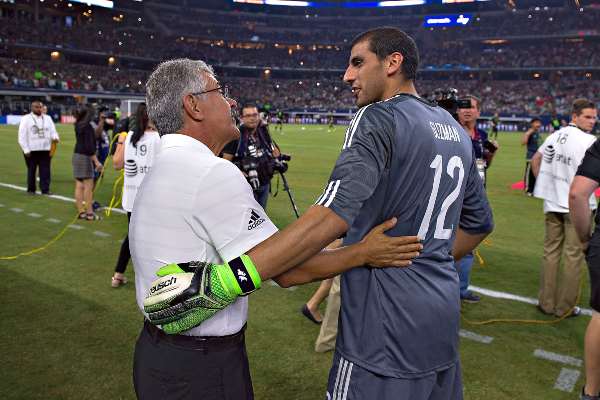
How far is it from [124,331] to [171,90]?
3.49m

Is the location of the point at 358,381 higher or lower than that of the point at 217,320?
lower

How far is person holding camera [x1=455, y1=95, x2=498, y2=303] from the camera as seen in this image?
520cm

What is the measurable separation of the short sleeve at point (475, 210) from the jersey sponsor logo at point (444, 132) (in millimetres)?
354

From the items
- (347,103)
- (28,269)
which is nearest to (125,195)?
(28,269)

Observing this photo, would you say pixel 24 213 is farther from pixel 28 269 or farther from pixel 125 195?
pixel 125 195

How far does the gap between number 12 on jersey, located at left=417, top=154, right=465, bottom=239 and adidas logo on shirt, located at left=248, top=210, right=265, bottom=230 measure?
2.16ft

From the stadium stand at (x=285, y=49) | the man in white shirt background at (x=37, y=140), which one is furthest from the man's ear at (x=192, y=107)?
the stadium stand at (x=285, y=49)

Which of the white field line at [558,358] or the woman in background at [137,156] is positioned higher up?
the woman in background at [137,156]

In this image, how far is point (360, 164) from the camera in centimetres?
166

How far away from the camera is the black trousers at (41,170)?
11.6m

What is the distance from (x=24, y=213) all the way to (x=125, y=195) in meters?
5.24

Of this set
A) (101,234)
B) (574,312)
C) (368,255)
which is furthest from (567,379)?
(101,234)

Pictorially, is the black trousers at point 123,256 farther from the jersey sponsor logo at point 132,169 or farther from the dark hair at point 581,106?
the dark hair at point 581,106

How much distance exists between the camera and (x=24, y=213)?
959 centimetres
